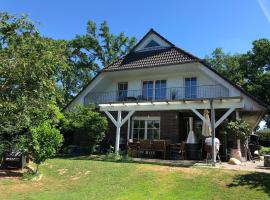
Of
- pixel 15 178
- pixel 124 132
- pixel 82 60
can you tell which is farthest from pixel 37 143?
pixel 82 60

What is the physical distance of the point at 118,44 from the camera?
35719 millimetres

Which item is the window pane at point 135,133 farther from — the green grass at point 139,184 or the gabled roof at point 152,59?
the green grass at point 139,184

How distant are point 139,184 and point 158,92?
10006 mm

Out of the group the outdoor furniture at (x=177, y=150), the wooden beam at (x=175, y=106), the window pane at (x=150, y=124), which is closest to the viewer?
the wooden beam at (x=175, y=106)

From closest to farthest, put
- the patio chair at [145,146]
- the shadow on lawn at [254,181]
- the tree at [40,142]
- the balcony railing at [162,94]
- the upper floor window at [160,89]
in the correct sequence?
the shadow on lawn at [254,181], the tree at [40,142], the patio chair at [145,146], the balcony railing at [162,94], the upper floor window at [160,89]

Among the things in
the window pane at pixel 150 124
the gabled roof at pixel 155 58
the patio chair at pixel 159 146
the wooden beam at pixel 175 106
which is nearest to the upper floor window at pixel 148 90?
the window pane at pixel 150 124

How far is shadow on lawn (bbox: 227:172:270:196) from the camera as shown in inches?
338

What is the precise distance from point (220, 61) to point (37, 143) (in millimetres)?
29487

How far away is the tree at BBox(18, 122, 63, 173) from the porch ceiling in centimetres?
589

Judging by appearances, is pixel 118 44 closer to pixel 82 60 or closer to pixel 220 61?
pixel 82 60

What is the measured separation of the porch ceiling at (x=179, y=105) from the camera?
13.9 m

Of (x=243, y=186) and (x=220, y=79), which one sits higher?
(x=220, y=79)

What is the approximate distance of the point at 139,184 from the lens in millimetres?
9383

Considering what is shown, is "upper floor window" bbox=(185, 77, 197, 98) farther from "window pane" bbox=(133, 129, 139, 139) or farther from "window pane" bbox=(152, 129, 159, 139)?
"window pane" bbox=(133, 129, 139, 139)
